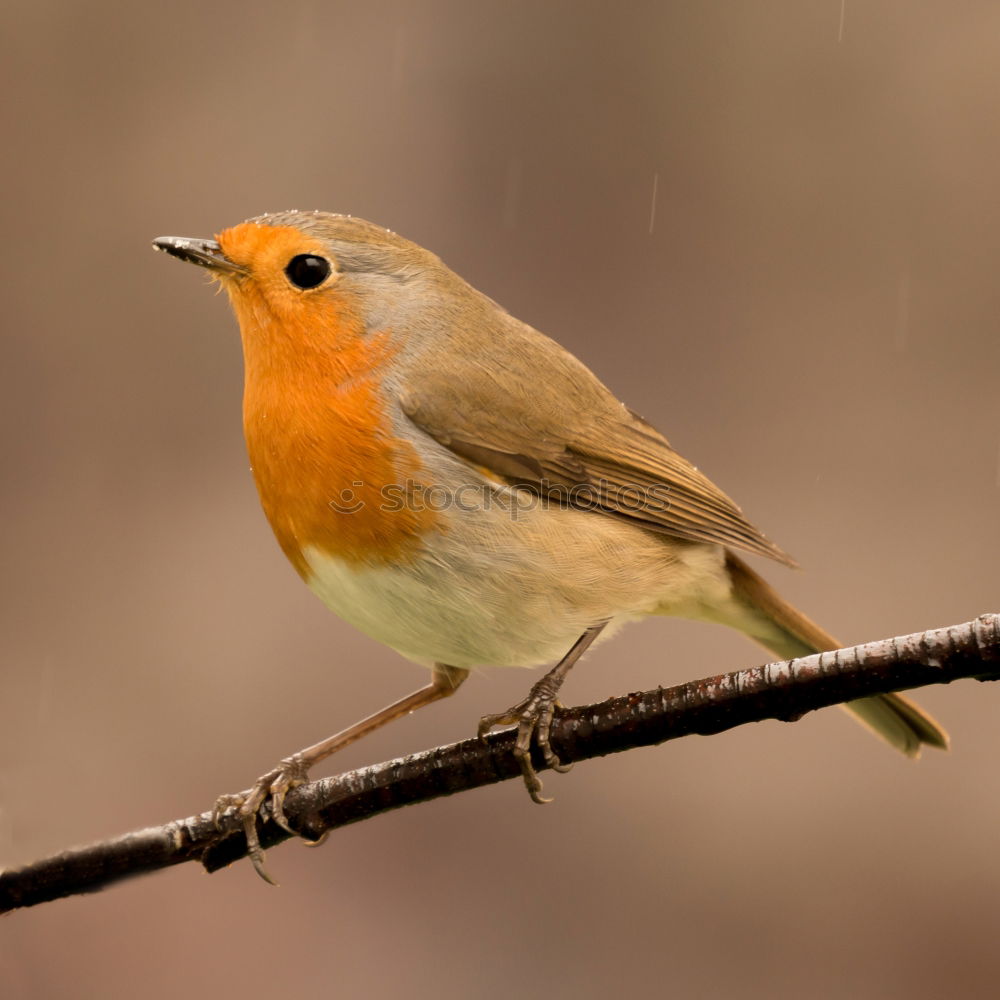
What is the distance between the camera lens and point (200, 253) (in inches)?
107

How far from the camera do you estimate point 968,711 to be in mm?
4109

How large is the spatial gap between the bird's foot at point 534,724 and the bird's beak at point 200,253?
1.09 metres

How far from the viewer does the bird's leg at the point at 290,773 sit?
2.78 metres

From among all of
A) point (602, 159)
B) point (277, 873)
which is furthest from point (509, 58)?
point (277, 873)

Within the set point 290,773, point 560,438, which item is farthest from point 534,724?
point 560,438

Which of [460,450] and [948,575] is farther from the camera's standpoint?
[948,575]

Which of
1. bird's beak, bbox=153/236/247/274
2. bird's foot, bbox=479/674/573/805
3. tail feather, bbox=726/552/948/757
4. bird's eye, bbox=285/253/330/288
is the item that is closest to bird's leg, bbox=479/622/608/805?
bird's foot, bbox=479/674/573/805

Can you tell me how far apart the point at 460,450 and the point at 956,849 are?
80.8 inches

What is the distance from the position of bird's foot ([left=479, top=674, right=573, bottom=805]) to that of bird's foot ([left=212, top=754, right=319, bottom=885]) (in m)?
0.47

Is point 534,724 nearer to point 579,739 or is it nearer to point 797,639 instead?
point 579,739

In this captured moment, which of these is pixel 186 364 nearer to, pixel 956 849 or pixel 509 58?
pixel 509 58

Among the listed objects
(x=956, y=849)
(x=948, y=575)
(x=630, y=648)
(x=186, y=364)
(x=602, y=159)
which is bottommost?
(x=956, y=849)

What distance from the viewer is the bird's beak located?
8.86ft

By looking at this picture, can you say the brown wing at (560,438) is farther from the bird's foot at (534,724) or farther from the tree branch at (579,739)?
the tree branch at (579,739)
